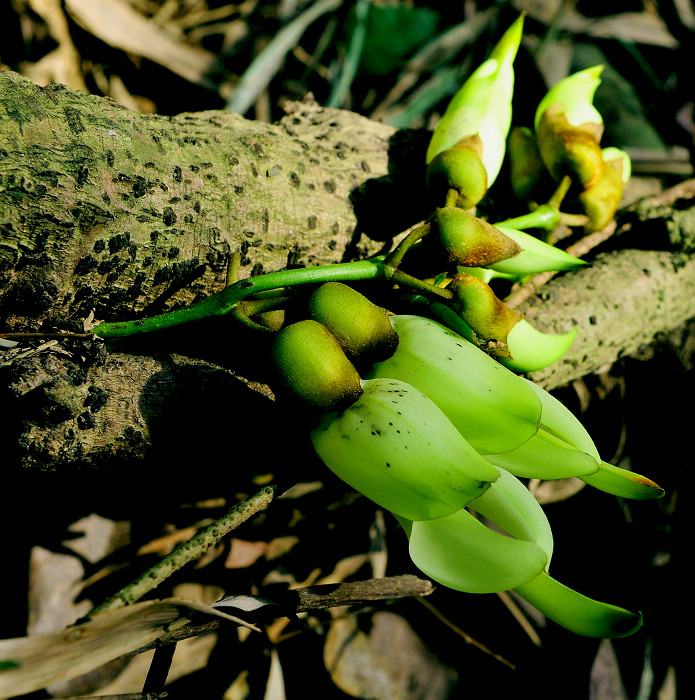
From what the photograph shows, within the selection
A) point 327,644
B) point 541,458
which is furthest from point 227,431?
point 327,644

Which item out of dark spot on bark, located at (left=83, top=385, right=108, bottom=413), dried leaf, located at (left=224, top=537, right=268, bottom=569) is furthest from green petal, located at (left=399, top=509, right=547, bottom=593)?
dried leaf, located at (left=224, top=537, right=268, bottom=569)

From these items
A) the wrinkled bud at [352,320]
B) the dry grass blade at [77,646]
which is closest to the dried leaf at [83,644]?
the dry grass blade at [77,646]

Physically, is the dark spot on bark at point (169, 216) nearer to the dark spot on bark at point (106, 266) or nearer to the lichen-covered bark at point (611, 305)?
the dark spot on bark at point (106, 266)

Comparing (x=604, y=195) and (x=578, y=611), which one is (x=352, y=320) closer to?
(x=578, y=611)

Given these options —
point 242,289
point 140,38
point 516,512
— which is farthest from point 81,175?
point 140,38

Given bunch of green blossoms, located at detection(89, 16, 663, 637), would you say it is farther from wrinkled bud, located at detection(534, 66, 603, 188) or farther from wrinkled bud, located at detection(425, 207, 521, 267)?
wrinkled bud, located at detection(534, 66, 603, 188)

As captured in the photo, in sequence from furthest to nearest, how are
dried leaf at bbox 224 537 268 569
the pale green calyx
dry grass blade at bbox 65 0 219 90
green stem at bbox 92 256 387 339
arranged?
1. dry grass blade at bbox 65 0 219 90
2. dried leaf at bbox 224 537 268 569
3. the pale green calyx
4. green stem at bbox 92 256 387 339
